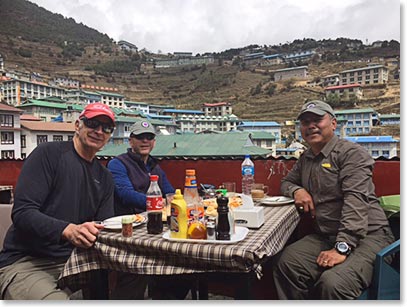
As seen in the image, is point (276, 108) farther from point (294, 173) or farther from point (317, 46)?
point (294, 173)

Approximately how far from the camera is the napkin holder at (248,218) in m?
1.40

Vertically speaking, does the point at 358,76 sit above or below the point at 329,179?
above

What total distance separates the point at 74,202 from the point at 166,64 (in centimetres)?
648

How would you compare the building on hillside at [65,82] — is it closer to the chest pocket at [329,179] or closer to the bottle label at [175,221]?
the chest pocket at [329,179]

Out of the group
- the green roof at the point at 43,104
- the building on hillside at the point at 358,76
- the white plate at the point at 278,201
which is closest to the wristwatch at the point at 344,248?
the white plate at the point at 278,201

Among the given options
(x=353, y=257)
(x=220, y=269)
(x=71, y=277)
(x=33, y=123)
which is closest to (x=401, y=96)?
(x=353, y=257)

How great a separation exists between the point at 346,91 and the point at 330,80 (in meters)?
1.01

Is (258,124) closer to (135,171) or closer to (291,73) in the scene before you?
(291,73)

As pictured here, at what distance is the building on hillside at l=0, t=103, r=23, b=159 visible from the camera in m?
5.08

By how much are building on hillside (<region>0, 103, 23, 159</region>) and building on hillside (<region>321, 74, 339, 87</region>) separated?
6282mm

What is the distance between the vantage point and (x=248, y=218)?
141 centimetres

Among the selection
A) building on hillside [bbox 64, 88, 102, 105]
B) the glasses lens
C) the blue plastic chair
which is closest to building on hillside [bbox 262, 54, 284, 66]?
building on hillside [bbox 64, 88, 102, 105]

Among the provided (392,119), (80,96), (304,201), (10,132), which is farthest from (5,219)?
(80,96)

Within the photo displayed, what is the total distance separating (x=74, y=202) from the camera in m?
1.60
